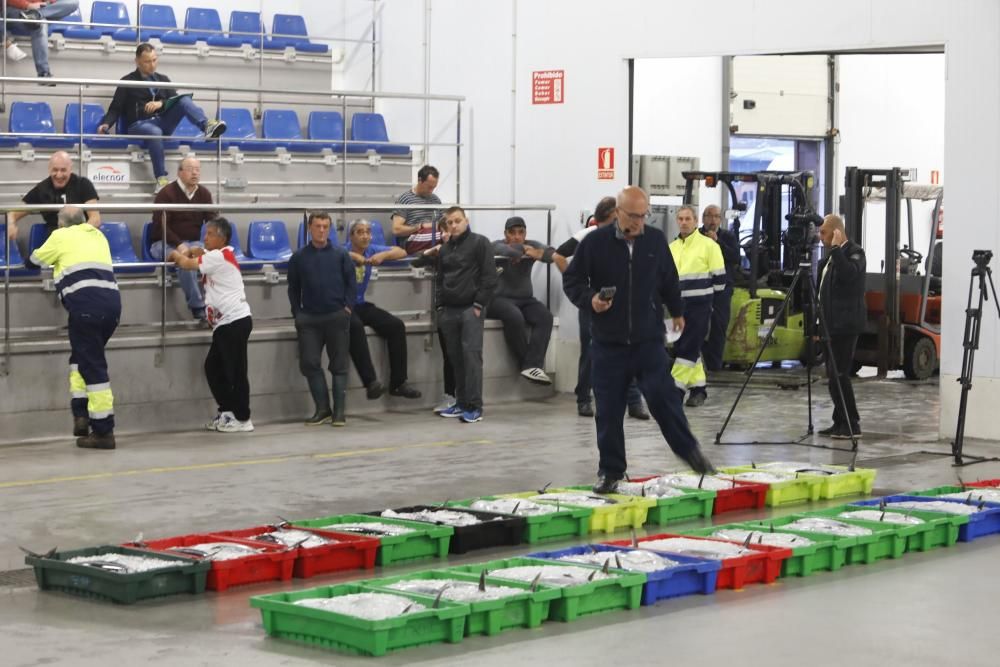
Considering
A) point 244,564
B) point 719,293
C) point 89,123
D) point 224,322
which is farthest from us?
point 719,293

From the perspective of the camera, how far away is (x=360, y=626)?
677 centimetres

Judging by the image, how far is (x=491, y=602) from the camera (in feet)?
23.4

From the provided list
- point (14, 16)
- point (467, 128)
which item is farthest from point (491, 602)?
point (14, 16)

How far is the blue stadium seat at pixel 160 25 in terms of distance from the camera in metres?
19.7

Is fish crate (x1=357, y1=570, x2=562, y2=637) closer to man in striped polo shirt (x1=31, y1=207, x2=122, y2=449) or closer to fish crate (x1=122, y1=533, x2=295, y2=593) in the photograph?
fish crate (x1=122, y1=533, x2=295, y2=593)

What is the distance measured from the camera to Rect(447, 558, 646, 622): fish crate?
7469 mm

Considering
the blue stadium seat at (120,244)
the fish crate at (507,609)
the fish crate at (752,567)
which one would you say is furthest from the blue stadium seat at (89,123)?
the fish crate at (507,609)

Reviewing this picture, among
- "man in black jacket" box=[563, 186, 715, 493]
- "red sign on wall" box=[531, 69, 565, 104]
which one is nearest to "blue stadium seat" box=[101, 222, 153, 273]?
"red sign on wall" box=[531, 69, 565, 104]

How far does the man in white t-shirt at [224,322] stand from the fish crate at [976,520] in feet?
20.5

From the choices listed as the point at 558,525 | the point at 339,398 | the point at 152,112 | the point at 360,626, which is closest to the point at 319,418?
the point at 339,398

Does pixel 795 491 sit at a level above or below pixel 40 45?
below

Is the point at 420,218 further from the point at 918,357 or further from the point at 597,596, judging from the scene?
the point at 597,596

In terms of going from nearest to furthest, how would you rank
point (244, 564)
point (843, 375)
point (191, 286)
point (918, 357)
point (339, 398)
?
point (244, 564) < point (843, 375) < point (191, 286) < point (339, 398) < point (918, 357)

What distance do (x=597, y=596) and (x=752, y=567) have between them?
1.12 metres
